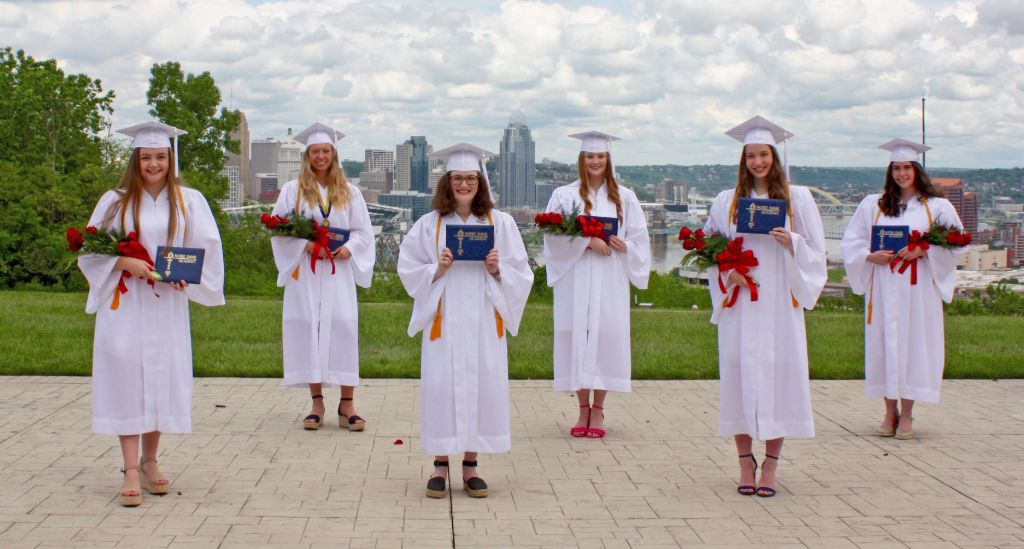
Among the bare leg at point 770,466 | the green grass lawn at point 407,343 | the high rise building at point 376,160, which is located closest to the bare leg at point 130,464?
the bare leg at point 770,466

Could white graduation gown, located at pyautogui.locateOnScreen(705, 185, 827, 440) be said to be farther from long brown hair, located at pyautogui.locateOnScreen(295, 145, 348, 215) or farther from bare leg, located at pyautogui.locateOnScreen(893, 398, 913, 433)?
long brown hair, located at pyautogui.locateOnScreen(295, 145, 348, 215)

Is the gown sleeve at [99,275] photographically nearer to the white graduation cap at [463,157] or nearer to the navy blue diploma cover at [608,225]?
the white graduation cap at [463,157]

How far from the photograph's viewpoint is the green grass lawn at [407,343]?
13.7 m

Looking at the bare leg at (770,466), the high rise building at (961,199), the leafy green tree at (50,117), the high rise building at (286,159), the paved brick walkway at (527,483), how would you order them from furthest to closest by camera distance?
the leafy green tree at (50,117)
the high rise building at (286,159)
the high rise building at (961,199)
the bare leg at (770,466)
the paved brick walkway at (527,483)

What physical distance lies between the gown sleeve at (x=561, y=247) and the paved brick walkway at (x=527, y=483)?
144 centimetres

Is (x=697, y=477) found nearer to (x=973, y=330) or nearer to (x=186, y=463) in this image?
(x=186, y=463)

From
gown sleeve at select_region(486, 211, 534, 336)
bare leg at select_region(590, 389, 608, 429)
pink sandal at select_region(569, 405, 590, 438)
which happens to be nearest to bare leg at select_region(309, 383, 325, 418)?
pink sandal at select_region(569, 405, 590, 438)

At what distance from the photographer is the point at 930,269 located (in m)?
10.6

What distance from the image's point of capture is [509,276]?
27.0 ft

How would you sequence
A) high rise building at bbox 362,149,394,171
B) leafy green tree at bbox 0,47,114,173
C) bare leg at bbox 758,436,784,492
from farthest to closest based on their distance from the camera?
leafy green tree at bbox 0,47,114,173 < high rise building at bbox 362,149,394,171 < bare leg at bbox 758,436,784,492

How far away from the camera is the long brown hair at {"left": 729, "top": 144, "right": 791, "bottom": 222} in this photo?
8.28 metres

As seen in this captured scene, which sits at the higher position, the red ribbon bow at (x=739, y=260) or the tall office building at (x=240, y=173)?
the tall office building at (x=240, y=173)

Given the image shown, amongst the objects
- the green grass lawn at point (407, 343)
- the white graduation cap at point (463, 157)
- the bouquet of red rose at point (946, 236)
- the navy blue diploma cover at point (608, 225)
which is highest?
the white graduation cap at point (463, 157)

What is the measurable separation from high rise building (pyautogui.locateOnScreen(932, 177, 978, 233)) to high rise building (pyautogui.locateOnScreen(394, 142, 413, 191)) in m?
7.45
